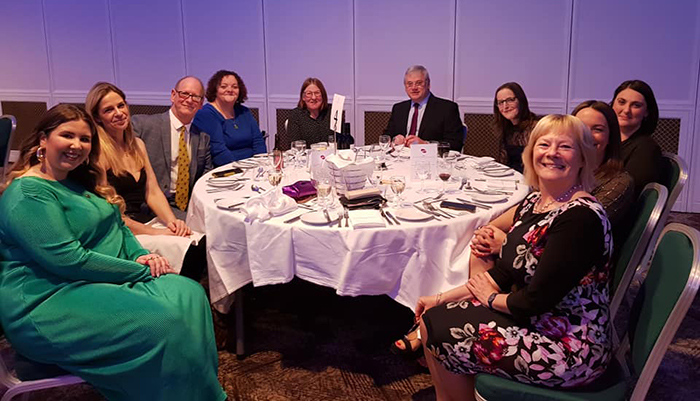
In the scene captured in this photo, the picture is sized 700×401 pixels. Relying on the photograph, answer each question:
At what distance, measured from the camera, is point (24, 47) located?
747 cm

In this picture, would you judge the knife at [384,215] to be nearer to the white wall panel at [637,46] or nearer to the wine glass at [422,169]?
the wine glass at [422,169]

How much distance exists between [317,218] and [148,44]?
5616 mm

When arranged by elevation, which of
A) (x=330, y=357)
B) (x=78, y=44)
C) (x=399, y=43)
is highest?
(x=78, y=44)

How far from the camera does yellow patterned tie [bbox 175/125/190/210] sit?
3592 millimetres

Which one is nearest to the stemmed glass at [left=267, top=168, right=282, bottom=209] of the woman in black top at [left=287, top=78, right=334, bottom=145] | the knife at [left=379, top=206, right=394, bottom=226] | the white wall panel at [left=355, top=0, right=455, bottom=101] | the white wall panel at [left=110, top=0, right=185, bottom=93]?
the knife at [left=379, top=206, right=394, bottom=226]

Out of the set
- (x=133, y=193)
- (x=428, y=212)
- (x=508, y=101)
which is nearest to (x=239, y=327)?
(x=133, y=193)

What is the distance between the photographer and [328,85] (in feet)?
21.0

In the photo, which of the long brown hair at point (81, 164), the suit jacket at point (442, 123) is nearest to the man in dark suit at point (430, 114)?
the suit jacket at point (442, 123)

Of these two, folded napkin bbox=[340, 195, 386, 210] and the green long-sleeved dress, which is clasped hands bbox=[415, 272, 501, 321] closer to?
folded napkin bbox=[340, 195, 386, 210]

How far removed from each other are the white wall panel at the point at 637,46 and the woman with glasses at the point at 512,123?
158cm

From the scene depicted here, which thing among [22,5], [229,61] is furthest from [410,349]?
[22,5]

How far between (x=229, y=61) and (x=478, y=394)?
5837 millimetres

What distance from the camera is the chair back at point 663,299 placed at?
1.42 m

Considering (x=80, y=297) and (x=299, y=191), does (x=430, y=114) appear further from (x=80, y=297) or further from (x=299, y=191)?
(x=80, y=297)
